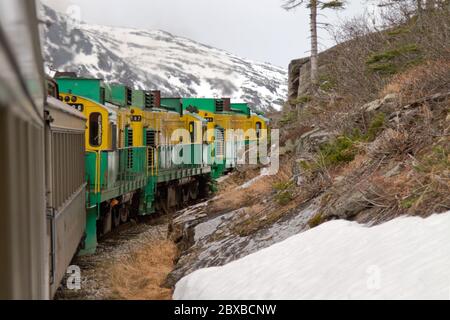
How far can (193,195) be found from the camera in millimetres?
28000

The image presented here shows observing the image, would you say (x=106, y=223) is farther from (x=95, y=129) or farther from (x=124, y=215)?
(x=95, y=129)

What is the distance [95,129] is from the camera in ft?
46.3

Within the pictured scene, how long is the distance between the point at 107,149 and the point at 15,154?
1174 centimetres

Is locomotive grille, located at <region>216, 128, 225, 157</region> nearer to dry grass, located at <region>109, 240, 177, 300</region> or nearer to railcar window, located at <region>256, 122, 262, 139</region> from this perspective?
railcar window, located at <region>256, 122, 262, 139</region>

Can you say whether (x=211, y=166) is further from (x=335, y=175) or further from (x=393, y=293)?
(x=393, y=293)

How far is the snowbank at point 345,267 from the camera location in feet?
18.9

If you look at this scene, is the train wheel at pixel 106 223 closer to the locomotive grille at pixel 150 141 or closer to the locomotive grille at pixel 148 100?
the locomotive grille at pixel 150 141

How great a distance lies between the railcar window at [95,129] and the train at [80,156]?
0.02 m

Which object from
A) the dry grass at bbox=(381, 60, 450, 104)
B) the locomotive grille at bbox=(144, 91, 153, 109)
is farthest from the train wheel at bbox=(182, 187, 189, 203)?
the dry grass at bbox=(381, 60, 450, 104)

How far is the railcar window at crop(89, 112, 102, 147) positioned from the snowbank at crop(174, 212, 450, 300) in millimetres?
5901

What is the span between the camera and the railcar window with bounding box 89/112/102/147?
1395 cm

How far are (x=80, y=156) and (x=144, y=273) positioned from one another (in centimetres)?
233

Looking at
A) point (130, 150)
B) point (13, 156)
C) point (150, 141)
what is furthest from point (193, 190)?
point (13, 156)

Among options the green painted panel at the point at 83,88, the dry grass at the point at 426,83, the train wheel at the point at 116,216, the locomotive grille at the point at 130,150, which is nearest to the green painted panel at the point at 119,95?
the locomotive grille at the point at 130,150
